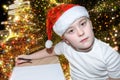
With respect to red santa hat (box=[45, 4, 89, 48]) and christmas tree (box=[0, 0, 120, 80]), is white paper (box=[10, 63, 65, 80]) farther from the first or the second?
christmas tree (box=[0, 0, 120, 80])

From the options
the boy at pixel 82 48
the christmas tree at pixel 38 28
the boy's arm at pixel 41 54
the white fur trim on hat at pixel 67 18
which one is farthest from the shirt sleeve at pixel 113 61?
the christmas tree at pixel 38 28

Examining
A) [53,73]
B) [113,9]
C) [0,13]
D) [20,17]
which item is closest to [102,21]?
[113,9]

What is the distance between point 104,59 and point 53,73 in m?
0.20

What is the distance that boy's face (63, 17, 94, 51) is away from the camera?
957 millimetres

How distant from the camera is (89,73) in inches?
41.9

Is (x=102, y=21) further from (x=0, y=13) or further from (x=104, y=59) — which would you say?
(x=0, y=13)

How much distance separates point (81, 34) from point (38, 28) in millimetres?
1086

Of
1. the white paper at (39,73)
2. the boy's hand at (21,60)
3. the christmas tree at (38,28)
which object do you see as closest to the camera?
the white paper at (39,73)

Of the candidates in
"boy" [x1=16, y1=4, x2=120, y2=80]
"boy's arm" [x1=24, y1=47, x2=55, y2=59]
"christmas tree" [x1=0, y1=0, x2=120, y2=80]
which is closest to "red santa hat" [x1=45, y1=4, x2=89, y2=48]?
"boy" [x1=16, y1=4, x2=120, y2=80]

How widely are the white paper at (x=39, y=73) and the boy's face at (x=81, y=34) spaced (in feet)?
0.41

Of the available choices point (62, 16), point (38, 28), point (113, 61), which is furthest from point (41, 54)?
point (38, 28)

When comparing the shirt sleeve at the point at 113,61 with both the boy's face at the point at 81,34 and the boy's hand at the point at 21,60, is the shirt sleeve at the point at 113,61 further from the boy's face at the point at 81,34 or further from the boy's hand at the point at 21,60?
the boy's hand at the point at 21,60

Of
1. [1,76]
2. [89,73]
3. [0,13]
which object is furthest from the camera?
[0,13]

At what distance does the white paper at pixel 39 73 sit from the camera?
0.94 metres
